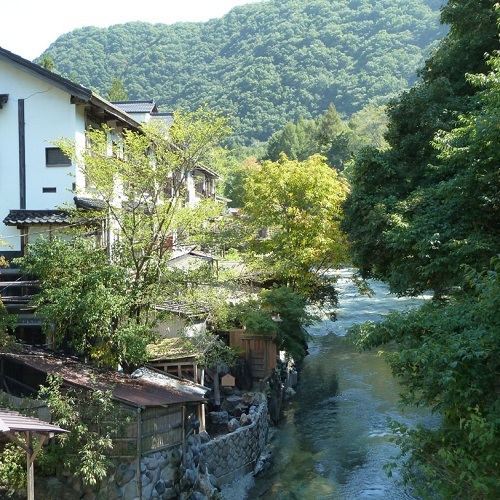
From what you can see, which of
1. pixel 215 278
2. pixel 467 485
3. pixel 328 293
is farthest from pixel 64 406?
pixel 328 293

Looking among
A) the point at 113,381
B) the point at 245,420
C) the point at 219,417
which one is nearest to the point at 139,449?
the point at 113,381

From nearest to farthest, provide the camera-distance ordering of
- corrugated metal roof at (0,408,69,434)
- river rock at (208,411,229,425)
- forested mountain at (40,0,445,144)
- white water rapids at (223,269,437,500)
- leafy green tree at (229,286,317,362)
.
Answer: corrugated metal roof at (0,408,69,434) < white water rapids at (223,269,437,500) < river rock at (208,411,229,425) < leafy green tree at (229,286,317,362) < forested mountain at (40,0,445,144)

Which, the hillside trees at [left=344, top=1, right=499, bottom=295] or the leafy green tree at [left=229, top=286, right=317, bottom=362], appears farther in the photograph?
the leafy green tree at [left=229, top=286, right=317, bottom=362]

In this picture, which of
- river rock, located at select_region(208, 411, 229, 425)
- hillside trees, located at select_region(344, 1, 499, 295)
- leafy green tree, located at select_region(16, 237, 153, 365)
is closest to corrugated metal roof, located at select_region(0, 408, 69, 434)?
leafy green tree, located at select_region(16, 237, 153, 365)

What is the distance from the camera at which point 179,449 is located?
53.9ft

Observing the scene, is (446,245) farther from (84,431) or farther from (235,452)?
(84,431)

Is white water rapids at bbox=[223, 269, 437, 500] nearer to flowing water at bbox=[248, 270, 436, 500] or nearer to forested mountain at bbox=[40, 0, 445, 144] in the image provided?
flowing water at bbox=[248, 270, 436, 500]

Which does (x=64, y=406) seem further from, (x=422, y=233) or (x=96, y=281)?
(x=422, y=233)

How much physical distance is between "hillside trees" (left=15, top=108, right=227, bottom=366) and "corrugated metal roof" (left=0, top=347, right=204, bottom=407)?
56 cm

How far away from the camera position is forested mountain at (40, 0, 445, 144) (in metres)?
138

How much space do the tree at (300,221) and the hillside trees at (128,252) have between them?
1162 cm

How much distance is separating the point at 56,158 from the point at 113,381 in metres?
8.21

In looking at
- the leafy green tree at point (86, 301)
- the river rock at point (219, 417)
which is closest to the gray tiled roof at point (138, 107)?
the leafy green tree at point (86, 301)

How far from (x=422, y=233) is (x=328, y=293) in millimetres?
17813
